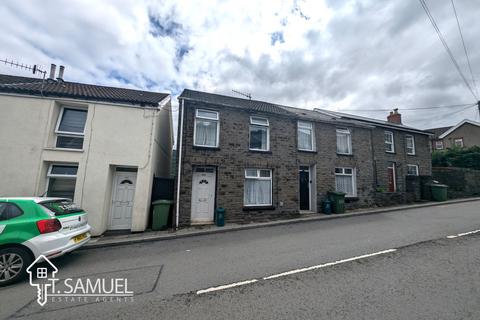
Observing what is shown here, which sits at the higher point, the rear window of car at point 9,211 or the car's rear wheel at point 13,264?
the rear window of car at point 9,211

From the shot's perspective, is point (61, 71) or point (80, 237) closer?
point (80, 237)

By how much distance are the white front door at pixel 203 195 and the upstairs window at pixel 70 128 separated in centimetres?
472

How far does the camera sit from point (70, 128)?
26.2 ft

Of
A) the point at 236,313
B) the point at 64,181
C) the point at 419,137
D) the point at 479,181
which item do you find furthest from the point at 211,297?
the point at 479,181

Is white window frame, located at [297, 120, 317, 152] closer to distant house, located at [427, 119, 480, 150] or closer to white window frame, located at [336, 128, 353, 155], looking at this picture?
white window frame, located at [336, 128, 353, 155]

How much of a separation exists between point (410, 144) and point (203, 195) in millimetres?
16530

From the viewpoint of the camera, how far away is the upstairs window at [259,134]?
10.2 m

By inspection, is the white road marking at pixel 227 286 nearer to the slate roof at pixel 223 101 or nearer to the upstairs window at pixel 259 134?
the upstairs window at pixel 259 134

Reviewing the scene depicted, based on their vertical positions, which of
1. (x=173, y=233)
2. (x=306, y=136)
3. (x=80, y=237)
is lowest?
(x=173, y=233)

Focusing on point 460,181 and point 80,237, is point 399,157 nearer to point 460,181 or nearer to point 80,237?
point 460,181

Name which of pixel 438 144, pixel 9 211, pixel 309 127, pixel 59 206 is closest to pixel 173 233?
pixel 59 206

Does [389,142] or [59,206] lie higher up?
[389,142]

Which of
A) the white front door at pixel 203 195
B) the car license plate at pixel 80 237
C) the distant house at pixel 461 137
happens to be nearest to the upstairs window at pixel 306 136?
the white front door at pixel 203 195

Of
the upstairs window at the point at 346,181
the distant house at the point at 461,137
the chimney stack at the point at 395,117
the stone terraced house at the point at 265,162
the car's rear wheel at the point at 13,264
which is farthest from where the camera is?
the distant house at the point at 461,137
